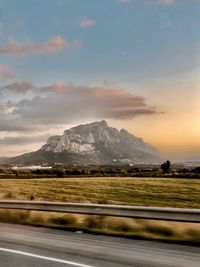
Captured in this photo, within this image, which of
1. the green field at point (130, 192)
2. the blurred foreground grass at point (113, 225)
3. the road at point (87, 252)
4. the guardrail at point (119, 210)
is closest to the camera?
the road at point (87, 252)

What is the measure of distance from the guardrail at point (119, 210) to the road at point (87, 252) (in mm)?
997

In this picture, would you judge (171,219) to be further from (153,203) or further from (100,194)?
(100,194)

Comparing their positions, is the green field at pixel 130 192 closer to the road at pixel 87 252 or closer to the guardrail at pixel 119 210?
the guardrail at pixel 119 210

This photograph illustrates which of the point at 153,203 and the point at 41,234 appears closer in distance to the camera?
the point at 41,234

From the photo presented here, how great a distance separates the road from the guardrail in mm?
997

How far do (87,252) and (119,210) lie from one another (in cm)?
322

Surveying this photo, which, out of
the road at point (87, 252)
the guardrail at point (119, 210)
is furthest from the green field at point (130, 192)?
the road at point (87, 252)

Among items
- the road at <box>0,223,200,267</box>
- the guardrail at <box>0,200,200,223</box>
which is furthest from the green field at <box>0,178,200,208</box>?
the road at <box>0,223,200,267</box>

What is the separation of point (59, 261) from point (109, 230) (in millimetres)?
3941

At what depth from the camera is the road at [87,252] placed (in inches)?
319

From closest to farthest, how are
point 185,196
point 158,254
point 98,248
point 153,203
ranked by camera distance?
point 158,254
point 98,248
point 153,203
point 185,196

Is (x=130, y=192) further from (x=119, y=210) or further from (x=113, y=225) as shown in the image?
(x=119, y=210)

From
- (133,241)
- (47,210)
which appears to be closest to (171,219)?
(133,241)

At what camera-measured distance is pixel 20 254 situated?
9070 mm
